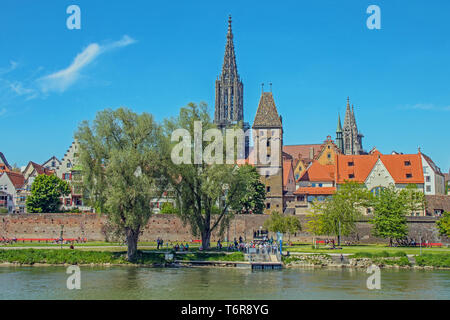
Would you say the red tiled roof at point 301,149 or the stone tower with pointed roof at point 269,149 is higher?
the red tiled roof at point 301,149

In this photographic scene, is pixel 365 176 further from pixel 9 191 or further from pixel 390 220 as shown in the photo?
pixel 9 191

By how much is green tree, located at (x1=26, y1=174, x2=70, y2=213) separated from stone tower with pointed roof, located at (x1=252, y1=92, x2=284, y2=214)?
3791 centimetres

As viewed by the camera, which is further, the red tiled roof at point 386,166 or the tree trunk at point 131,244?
the red tiled roof at point 386,166

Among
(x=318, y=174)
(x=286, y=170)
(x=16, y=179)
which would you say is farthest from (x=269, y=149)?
(x=16, y=179)

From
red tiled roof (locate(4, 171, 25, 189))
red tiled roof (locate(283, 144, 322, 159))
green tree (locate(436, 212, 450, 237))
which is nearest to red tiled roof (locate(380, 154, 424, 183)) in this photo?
green tree (locate(436, 212, 450, 237))

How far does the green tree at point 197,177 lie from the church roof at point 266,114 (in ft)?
125

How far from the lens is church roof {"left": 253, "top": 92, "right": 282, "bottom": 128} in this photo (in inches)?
4109

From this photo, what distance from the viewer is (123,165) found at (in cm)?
5884

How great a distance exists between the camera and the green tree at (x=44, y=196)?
98625mm

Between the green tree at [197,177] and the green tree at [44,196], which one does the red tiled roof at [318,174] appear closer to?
the green tree at [197,177]

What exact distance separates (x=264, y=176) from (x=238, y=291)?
61.0m

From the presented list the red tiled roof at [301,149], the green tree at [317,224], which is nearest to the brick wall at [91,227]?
the green tree at [317,224]

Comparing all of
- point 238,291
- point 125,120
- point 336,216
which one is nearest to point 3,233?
point 125,120
